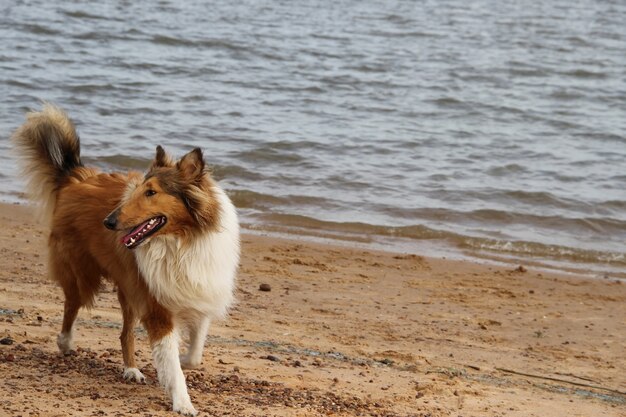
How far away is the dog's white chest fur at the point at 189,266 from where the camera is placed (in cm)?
570

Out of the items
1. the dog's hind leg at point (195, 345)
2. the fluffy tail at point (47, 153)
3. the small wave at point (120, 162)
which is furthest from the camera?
the small wave at point (120, 162)

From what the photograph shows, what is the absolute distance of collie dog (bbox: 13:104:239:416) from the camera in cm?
561

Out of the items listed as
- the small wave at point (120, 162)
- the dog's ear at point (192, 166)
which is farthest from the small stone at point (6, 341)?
the small wave at point (120, 162)

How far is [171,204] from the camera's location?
18.4ft

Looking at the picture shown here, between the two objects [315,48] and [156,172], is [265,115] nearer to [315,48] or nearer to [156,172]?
[315,48]

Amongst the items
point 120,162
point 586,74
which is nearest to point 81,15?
point 586,74

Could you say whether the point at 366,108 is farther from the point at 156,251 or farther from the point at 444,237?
the point at 156,251

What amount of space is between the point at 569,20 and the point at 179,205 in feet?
81.6

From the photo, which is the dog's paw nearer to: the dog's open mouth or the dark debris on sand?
the dark debris on sand

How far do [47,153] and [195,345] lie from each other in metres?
1.55

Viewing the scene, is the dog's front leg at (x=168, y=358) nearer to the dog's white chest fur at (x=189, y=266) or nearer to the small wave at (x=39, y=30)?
the dog's white chest fur at (x=189, y=266)

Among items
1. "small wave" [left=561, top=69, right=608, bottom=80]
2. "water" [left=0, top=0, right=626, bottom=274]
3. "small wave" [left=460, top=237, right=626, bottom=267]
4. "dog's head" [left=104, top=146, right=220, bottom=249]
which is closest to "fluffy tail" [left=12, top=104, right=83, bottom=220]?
"dog's head" [left=104, top=146, right=220, bottom=249]

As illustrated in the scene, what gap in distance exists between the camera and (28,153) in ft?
21.8

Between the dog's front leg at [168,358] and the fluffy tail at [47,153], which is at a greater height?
the fluffy tail at [47,153]
